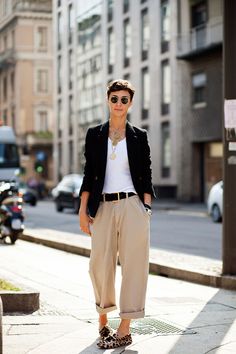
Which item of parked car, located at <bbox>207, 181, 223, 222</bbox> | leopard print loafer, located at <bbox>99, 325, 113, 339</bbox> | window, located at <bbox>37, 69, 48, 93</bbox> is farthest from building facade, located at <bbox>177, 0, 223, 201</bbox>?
leopard print loafer, located at <bbox>99, 325, 113, 339</bbox>

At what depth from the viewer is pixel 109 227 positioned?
6.00 metres

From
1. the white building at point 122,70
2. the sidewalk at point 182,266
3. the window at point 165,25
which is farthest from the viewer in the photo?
the white building at point 122,70

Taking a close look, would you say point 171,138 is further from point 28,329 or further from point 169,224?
point 28,329

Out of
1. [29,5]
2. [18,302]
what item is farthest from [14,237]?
[29,5]

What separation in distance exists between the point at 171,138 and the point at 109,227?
1372 inches

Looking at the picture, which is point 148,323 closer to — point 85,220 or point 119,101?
point 85,220

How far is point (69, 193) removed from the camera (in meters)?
30.0

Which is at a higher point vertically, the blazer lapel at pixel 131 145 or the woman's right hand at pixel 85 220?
the blazer lapel at pixel 131 145

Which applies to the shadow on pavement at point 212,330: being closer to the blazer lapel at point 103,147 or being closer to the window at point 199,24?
the blazer lapel at point 103,147

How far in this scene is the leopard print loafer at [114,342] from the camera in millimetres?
5875

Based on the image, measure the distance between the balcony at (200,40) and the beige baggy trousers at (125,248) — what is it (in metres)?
30.8

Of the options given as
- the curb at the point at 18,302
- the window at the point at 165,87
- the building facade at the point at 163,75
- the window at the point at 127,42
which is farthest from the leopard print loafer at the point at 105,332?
the window at the point at 127,42

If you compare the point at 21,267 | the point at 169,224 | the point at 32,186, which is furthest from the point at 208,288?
the point at 32,186

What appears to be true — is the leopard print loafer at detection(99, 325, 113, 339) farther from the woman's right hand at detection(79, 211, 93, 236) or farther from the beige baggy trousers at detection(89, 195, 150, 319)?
the woman's right hand at detection(79, 211, 93, 236)
